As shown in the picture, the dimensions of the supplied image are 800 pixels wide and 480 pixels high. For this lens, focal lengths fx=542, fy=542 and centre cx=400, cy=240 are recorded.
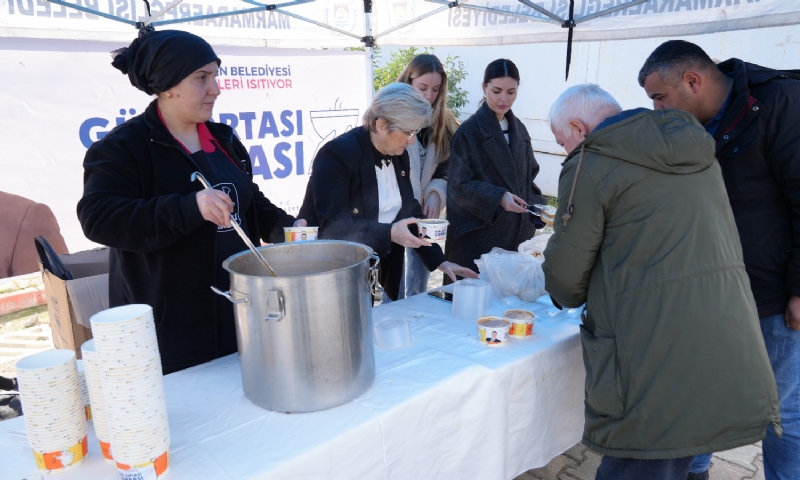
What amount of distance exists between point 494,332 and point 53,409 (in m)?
1.23

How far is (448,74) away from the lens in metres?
9.64

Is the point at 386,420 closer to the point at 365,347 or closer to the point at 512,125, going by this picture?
the point at 365,347

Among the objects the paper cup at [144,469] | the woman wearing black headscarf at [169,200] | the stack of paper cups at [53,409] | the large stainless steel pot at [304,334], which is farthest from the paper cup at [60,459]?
the woman wearing black headscarf at [169,200]

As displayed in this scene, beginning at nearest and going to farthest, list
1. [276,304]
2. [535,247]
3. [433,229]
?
1. [276,304]
2. [433,229]
3. [535,247]

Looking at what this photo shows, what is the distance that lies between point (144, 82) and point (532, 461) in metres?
1.79

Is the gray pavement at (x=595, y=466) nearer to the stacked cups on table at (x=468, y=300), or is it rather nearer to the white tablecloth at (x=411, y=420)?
the white tablecloth at (x=411, y=420)

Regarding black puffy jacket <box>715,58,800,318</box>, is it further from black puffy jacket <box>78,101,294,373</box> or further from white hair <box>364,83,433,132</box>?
black puffy jacket <box>78,101,294,373</box>

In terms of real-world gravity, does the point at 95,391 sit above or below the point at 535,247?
above

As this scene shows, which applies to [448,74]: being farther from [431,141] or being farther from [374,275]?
[374,275]

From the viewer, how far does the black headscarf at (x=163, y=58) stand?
1.65 metres

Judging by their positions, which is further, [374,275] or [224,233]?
[224,233]

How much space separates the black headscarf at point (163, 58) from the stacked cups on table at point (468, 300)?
119cm

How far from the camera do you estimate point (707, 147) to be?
1.48 meters

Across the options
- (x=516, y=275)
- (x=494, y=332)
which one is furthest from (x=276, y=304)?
(x=516, y=275)
